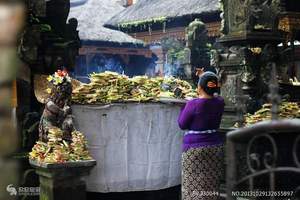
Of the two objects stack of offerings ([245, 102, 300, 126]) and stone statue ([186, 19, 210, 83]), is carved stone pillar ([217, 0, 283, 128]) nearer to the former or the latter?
stack of offerings ([245, 102, 300, 126])

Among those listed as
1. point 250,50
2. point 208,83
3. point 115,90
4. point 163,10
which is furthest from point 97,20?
point 208,83

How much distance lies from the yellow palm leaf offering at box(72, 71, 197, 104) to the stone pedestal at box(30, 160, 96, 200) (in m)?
1.00

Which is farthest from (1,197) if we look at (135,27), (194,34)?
(135,27)

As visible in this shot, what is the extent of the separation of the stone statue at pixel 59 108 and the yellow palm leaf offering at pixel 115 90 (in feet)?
1.28

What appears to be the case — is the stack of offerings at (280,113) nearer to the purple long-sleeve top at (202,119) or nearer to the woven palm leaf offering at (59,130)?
the purple long-sleeve top at (202,119)

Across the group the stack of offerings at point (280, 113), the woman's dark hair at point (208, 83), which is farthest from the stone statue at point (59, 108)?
the stack of offerings at point (280, 113)

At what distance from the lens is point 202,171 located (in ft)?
21.0

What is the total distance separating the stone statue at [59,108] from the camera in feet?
21.8

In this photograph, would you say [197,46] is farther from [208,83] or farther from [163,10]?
[208,83]

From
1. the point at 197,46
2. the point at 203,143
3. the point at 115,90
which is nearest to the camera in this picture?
the point at 203,143

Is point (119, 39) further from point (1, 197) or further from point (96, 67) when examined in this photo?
point (1, 197)

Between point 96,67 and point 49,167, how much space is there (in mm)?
20614

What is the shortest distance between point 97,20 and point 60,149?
23.2m

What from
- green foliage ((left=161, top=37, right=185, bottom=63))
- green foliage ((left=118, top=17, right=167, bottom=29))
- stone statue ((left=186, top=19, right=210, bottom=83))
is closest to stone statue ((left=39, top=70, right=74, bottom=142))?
stone statue ((left=186, top=19, right=210, bottom=83))
